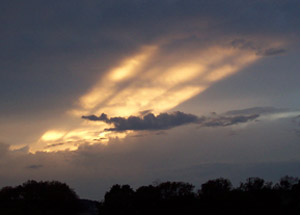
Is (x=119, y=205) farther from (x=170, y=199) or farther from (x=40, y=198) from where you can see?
(x=40, y=198)

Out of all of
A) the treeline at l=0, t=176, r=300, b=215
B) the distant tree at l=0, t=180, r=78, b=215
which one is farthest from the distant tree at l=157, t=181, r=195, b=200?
the distant tree at l=0, t=180, r=78, b=215

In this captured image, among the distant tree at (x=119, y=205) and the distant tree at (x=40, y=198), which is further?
the distant tree at (x=40, y=198)

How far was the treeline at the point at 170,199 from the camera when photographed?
7900 cm

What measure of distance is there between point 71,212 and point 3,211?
965 inches

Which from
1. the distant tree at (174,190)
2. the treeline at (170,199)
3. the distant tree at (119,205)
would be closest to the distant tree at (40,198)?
the treeline at (170,199)

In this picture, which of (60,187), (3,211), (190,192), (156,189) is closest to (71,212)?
(60,187)

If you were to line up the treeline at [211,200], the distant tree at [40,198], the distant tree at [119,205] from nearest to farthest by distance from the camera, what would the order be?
the treeline at [211,200]
the distant tree at [119,205]
the distant tree at [40,198]

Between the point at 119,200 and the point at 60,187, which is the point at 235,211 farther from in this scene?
the point at 60,187

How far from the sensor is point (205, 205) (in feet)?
275

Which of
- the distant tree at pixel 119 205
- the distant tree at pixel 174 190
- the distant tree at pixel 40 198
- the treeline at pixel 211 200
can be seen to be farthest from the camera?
the distant tree at pixel 40 198

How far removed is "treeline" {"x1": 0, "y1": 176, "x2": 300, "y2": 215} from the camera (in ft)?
259

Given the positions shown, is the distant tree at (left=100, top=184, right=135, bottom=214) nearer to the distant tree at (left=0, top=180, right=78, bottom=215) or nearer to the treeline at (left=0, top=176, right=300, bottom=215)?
the treeline at (left=0, top=176, right=300, bottom=215)

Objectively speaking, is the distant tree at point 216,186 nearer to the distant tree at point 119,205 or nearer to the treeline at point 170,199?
the treeline at point 170,199

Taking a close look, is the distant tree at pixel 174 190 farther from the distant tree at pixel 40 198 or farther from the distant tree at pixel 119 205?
the distant tree at pixel 40 198
